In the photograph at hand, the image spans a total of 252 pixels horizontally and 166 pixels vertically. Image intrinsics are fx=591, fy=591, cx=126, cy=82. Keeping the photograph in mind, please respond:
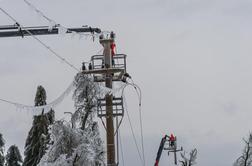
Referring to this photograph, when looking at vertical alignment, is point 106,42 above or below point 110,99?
above

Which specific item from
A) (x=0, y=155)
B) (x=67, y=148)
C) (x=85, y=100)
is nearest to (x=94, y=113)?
(x=85, y=100)

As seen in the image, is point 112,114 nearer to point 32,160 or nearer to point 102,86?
point 102,86

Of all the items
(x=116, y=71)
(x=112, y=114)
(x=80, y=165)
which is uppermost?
(x=116, y=71)

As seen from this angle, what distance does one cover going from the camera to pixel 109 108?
876 inches

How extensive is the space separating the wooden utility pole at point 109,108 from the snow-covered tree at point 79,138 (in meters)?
0.35

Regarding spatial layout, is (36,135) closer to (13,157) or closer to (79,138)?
(13,157)

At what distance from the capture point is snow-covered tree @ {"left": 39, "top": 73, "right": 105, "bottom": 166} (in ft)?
66.9

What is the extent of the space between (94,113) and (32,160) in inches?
989

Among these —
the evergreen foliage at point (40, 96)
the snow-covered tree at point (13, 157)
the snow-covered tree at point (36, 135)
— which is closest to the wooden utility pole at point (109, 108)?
the evergreen foliage at point (40, 96)

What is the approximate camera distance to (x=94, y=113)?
22.9 meters

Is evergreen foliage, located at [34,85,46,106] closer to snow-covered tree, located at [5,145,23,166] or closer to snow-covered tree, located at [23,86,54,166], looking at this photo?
snow-covered tree, located at [23,86,54,166]

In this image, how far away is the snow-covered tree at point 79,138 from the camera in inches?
803

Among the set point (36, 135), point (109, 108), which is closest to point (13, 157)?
point (36, 135)

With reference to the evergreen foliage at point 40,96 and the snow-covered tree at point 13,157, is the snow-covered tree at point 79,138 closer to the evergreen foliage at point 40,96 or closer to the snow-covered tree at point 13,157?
the evergreen foliage at point 40,96
